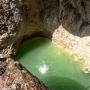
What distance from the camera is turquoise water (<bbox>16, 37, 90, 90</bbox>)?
585 centimetres

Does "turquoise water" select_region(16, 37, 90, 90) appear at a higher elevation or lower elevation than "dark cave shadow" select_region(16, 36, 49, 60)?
lower

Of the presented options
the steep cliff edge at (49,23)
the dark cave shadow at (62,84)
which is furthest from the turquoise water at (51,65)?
the steep cliff edge at (49,23)

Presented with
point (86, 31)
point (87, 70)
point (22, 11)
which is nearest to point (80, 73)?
point (87, 70)

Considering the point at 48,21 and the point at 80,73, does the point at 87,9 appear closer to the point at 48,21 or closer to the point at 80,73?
the point at 48,21

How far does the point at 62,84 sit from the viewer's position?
5.77 meters

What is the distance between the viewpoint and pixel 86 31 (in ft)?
21.5

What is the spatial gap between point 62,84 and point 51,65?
71 centimetres

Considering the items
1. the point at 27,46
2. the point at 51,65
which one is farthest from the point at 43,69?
the point at 27,46

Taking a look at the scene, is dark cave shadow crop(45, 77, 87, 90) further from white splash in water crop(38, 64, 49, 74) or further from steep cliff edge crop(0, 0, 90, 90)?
steep cliff edge crop(0, 0, 90, 90)

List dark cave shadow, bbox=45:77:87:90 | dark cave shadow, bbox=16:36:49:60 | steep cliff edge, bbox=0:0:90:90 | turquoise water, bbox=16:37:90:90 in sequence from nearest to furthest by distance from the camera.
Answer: dark cave shadow, bbox=45:77:87:90, turquoise water, bbox=16:37:90:90, steep cliff edge, bbox=0:0:90:90, dark cave shadow, bbox=16:36:49:60

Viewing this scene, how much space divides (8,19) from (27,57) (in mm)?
1038

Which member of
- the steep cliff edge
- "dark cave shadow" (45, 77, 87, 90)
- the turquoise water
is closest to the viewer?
"dark cave shadow" (45, 77, 87, 90)

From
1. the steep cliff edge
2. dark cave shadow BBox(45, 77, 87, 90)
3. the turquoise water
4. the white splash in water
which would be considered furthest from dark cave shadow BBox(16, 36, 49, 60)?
dark cave shadow BBox(45, 77, 87, 90)

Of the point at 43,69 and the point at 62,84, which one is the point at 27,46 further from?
the point at 62,84
